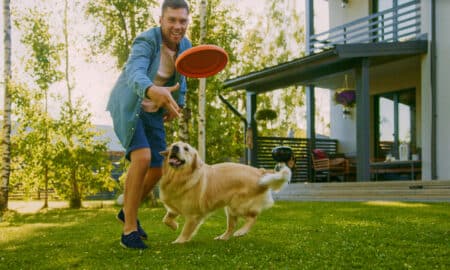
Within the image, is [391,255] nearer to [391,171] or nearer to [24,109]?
[391,171]

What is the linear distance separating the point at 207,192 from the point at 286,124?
23115 millimetres

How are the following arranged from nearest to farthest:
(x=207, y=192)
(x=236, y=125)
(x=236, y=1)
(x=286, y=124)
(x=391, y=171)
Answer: (x=207, y=192), (x=391, y=171), (x=236, y=125), (x=236, y=1), (x=286, y=124)

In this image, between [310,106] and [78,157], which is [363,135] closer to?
[310,106]

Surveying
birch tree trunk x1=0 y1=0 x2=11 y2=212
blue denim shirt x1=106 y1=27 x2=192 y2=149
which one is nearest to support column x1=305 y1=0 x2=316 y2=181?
birch tree trunk x1=0 y1=0 x2=11 y2=212

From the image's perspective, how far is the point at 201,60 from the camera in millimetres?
3924

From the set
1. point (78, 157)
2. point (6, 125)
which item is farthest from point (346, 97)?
point (6, 125)

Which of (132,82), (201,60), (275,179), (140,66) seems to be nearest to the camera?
(132,82)

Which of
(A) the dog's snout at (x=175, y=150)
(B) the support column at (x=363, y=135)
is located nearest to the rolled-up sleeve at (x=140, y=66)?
(A) the dog's snout at (x=175, y=150)

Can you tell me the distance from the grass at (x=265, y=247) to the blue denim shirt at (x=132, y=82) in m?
0.89

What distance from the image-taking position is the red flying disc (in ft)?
12.2

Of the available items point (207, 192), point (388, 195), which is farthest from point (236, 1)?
point (207, 192)

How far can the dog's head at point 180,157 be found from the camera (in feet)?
13.1

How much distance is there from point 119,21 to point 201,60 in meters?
8.42

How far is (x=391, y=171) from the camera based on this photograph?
11914mm
